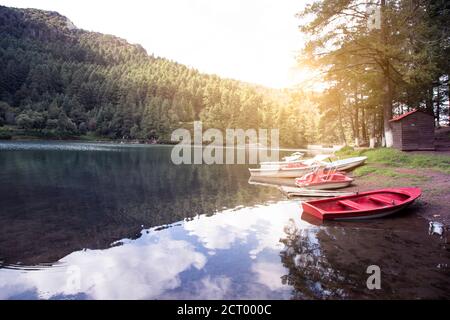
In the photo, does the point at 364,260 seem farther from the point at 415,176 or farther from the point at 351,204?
the point at 415,176

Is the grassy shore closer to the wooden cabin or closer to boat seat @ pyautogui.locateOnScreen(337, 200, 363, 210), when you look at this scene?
the wooden cabin

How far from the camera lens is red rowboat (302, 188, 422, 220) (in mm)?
12156

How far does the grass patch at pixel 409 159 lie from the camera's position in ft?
62.4

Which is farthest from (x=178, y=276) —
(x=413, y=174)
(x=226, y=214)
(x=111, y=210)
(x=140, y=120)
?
(x=140, y=120)

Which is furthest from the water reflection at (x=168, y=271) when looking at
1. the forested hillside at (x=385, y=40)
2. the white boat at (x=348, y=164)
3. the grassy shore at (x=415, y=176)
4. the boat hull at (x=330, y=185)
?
the forested hillside at (x=385, y=40)

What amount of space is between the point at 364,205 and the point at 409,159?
1083cm

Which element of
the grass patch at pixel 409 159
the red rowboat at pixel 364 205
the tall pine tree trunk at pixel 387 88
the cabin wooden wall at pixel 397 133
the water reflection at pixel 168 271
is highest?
the tall pine tree trunk at pixel 387 88

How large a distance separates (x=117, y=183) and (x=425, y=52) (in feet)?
79.4

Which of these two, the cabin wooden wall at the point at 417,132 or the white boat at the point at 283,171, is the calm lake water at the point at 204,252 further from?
the cabin wooden wall at the point at 417,132

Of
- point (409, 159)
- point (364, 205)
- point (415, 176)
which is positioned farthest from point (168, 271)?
point (409, 159)

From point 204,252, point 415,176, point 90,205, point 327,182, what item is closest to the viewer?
point 204,252

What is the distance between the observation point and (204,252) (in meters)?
9.33

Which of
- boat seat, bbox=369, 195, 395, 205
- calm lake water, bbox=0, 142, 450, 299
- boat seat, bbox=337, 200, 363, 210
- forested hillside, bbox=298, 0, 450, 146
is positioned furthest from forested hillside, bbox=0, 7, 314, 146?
calm lake water, bbox=0, 142, 450, 299

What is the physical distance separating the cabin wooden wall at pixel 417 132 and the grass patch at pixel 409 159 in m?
1.59
